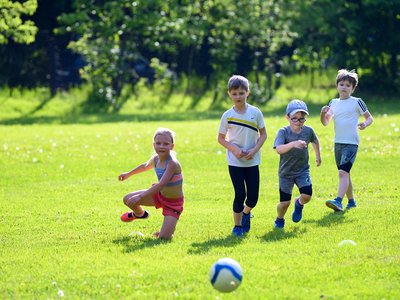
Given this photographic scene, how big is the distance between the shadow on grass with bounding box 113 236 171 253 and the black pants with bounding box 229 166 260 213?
3.16 ft

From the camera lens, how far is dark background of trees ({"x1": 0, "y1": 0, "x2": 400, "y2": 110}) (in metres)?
30.0

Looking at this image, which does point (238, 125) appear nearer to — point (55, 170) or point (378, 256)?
point (378, 256)

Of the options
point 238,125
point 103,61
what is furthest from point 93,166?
point 103,61

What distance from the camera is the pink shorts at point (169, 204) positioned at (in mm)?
9523

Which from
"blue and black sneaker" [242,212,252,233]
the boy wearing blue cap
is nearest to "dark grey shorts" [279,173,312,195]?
the boy wearing blue cap

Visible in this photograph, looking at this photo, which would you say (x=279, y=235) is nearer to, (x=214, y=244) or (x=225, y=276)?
(x=214, y=244)

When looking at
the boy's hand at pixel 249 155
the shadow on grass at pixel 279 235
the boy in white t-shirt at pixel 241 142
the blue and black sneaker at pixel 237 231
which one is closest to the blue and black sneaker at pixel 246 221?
the boy in white t-shirt at pixel 241 142

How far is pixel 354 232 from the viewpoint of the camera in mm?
9297

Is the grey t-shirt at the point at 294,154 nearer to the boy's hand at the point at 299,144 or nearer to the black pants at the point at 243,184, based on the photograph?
the boy's hand at the point at 299,144

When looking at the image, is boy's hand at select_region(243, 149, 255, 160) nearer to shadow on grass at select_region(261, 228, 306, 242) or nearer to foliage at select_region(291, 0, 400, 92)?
shadow on grass at select_region(261, 228, 306, 242)

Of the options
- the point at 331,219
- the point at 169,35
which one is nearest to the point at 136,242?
the point at 331,219

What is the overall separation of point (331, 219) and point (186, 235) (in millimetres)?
1918

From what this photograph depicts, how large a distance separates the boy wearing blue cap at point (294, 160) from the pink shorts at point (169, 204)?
115 cm

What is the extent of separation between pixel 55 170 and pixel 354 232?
8141 mm
